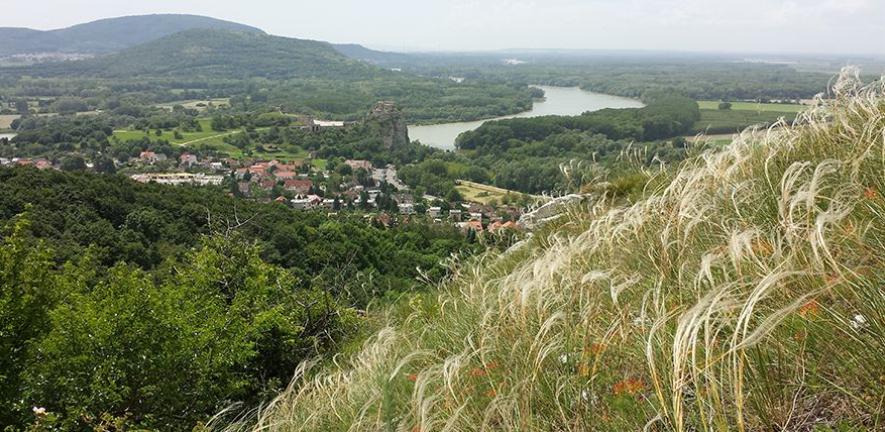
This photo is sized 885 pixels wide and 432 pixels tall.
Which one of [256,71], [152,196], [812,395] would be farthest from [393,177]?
[256,71]

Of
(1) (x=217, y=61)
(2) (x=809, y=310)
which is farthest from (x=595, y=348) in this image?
(1) (x=217, y=61)

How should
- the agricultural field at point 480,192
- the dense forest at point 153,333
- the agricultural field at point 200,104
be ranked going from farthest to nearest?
the agricultural field at point 200,104 → the agricultural field at point 480,192 → the dense forest at point 153,333

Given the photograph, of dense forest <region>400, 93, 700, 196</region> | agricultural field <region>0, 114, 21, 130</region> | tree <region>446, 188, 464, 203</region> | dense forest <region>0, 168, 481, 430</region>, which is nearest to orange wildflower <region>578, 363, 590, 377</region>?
dense forest <region>0, 168, 481, 430</region>

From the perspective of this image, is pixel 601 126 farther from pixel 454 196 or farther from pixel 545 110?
pixel 545 110

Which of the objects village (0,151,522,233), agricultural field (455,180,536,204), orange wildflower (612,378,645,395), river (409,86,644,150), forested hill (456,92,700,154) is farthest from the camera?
river (409,86,644,150)

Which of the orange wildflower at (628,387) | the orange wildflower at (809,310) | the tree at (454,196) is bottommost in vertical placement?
the tree at (454,196)

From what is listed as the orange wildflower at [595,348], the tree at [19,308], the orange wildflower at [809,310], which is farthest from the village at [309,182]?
the orange wildflower at [809,310]

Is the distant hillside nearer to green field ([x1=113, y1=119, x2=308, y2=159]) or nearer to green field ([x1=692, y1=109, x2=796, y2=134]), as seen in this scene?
green field ([x1=113, y1=119, x2=308, y2=159])

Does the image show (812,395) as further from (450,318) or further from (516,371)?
(450,318)

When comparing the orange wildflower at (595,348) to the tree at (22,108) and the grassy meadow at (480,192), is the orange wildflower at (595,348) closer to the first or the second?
the grassy meadow at (480,192)

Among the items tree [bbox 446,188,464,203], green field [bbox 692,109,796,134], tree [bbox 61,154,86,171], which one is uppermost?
green field [bbox 692,109,796,134]
